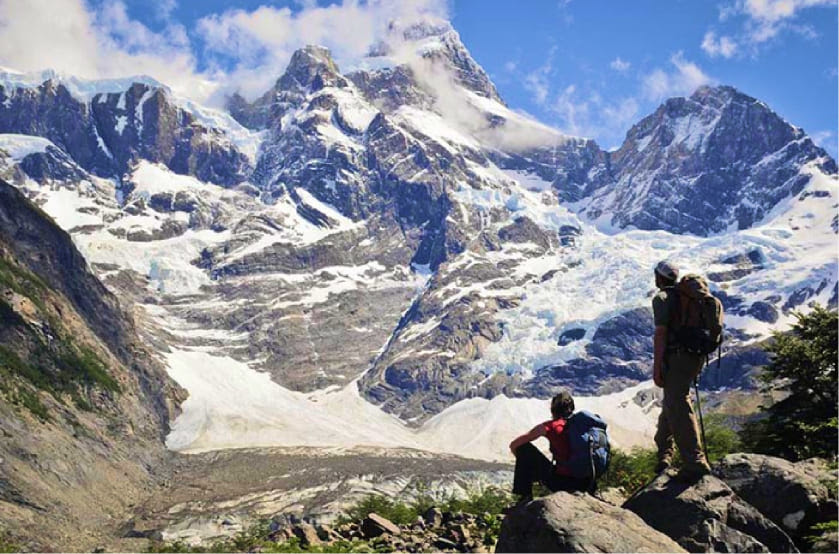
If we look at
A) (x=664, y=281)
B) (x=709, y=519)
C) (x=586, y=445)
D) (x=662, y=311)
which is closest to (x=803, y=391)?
(x=664, y=281)

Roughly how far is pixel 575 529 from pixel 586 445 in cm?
164

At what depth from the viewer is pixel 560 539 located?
12.3 m

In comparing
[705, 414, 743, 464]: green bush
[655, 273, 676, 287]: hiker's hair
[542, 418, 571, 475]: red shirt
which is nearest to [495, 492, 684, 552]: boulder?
[542, 418, 571, 475]: red shirt

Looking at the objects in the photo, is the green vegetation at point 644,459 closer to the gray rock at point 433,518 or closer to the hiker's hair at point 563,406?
the gray rock at point 433,518

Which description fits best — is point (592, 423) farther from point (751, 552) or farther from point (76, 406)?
point (76, 406)

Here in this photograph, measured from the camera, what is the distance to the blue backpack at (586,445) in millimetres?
13617

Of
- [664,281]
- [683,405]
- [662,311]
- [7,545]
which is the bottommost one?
[7,545]

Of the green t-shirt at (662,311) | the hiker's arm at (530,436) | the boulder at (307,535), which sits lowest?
the boulder at (307,535)

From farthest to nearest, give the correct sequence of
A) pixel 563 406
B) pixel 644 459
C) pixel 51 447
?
Answer: pixel 51 447
pixel 644 459
pixel 563 406

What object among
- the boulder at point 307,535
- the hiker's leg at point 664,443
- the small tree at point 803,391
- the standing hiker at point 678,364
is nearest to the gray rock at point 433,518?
the boulder at point 307,535

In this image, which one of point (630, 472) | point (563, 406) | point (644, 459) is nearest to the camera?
point (563, 406)

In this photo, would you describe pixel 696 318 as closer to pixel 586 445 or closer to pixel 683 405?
pixel 683 405

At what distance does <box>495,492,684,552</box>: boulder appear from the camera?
1227 centimetres

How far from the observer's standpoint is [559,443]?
13.7 metres
